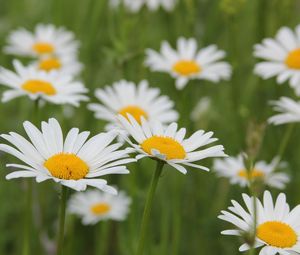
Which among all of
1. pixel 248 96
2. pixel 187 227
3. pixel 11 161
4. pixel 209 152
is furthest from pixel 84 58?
pixel 209 152

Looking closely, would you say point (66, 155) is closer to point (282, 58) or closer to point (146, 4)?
point (282, 58)

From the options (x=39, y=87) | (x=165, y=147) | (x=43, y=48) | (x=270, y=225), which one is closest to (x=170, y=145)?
(x=165, y=147)

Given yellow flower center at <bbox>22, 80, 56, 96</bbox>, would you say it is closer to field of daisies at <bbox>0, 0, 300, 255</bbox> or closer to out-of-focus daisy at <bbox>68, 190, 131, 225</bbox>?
field of daisies at <bbox>0, 0, 300, 255</bbox>

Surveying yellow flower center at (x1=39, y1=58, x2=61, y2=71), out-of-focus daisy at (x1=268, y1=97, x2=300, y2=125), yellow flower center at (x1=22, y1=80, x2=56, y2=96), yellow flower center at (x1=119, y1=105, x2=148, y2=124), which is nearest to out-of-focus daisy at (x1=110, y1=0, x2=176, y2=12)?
yellow flower center at (x1=39, y1=58, x2=61, y2=71)

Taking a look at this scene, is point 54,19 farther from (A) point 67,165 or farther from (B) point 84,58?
(A) point 67,165

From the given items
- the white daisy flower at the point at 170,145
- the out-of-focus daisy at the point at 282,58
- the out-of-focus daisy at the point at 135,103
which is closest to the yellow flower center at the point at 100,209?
the out-of-focus daisy at the point at 135,103

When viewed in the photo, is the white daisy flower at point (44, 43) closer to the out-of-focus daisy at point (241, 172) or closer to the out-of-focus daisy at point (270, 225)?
the out-of-focus daisy at point (241, 172)
